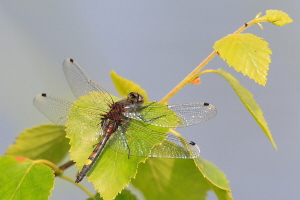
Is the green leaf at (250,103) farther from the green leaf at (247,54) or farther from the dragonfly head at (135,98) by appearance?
the dragonfly head at (135,98)

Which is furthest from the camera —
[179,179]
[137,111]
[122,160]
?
[179,179]

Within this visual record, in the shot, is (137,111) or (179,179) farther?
(179,179)

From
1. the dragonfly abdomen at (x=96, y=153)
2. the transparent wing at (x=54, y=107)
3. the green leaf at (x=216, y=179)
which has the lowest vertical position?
the green leaf at (x=216, y=179)

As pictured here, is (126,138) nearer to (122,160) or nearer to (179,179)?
(122,160)

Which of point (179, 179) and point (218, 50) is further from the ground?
point (218, 50)

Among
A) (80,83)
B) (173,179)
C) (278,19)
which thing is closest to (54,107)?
(80,83)

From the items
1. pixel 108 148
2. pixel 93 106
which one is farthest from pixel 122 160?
pixel 93 106

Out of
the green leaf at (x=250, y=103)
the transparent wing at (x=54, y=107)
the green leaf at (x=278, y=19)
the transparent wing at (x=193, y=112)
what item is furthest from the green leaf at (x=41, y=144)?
the green leaf at (x=278, y=19)
